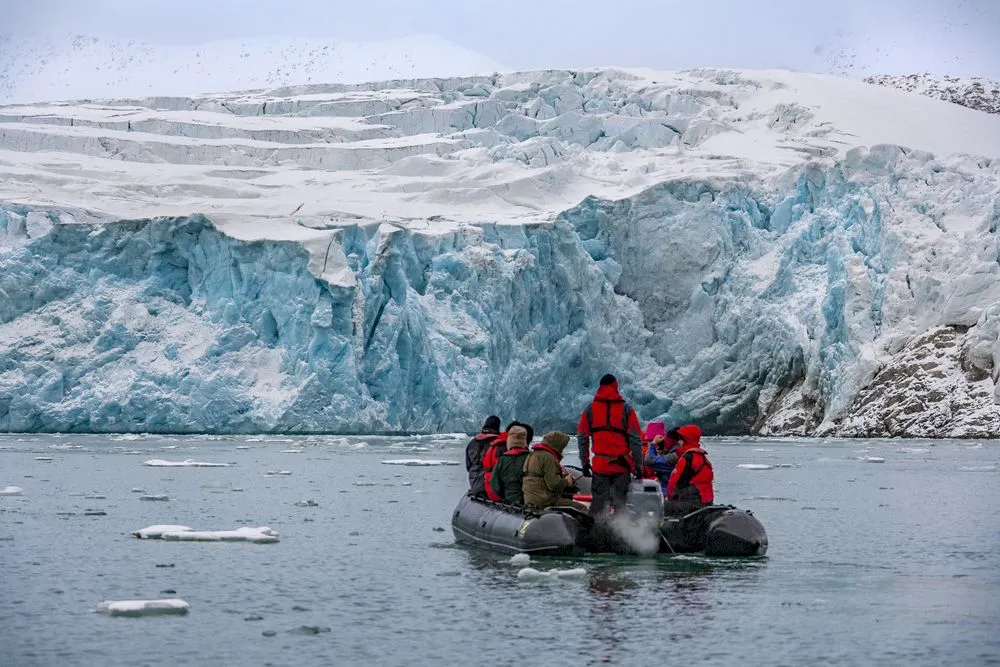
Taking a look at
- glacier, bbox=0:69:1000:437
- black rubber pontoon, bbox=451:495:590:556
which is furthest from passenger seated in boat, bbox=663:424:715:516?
glacier, bbox=0:69:1000:437

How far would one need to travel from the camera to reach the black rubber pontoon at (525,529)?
11.1m

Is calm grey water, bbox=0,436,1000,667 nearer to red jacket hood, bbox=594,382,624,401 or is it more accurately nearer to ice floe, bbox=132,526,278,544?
ice floe, bbox=132,526,278,544

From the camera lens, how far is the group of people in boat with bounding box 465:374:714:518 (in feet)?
35.3

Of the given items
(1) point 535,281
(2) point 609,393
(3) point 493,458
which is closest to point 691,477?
(2) point 609,393

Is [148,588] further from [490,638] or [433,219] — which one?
[433,219]

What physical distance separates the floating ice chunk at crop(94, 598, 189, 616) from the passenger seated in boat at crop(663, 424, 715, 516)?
4479 millimetres

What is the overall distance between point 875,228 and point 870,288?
5.98 ft

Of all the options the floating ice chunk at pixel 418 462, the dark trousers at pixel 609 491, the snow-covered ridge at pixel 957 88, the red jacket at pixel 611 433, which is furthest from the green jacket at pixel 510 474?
the snow-covered ridge at pixel 957 88

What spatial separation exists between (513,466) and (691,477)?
4.80ft

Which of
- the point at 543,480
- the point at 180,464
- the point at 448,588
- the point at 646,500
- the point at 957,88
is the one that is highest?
the point at 957,88

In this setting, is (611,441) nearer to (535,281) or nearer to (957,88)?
(535,281)

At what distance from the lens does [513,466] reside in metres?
11.7

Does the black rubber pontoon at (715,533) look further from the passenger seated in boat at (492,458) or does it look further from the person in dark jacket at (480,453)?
the person in dark jacket at (480,453)

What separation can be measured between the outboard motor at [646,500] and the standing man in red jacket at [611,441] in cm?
6
